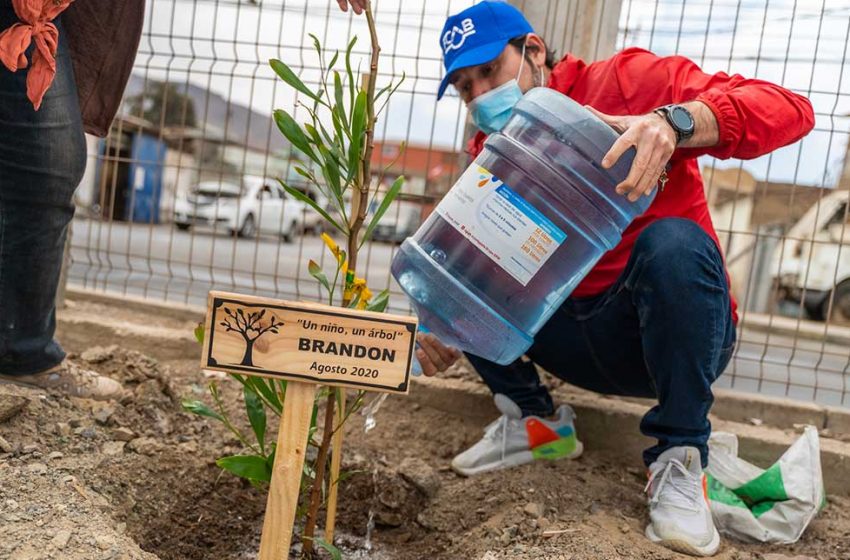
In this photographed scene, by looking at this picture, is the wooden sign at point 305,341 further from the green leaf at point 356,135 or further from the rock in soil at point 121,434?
the rock in soil at point 121,434

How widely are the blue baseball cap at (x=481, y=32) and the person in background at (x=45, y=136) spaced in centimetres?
85

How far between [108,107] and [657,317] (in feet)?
5.12

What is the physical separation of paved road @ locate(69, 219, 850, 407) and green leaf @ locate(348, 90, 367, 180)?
1.65 feet

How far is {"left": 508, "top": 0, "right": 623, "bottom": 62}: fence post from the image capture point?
8.91 ft

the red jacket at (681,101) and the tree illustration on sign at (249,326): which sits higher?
the red jacket at (681,101)

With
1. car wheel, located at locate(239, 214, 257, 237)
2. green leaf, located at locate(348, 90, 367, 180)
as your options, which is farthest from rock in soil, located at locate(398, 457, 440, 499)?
car wheel, located at locate(239, 214, 257, 237)

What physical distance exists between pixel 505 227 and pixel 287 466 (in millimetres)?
678

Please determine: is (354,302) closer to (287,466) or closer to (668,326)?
(287,466)

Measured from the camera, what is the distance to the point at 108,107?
7.01 feet


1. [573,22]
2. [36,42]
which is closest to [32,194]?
[36,42]

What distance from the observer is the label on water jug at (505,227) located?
1.70 m

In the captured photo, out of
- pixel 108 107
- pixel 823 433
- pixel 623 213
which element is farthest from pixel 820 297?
pixel 108 107

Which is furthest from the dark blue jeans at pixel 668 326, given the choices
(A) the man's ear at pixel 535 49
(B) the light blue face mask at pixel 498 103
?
(A) the man's ear at pixel 535 49

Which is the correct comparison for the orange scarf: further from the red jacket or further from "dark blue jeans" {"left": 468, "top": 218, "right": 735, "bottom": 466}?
"dark blue jeans" {"left": 468, "top": 218, "right": 735, "bottom": 466}
